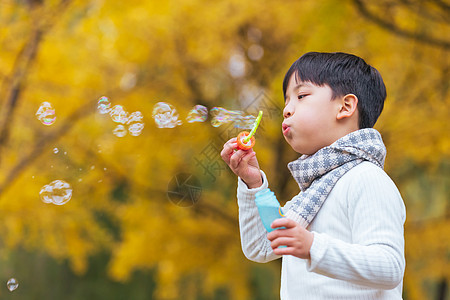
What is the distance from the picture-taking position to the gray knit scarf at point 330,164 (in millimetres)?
1300

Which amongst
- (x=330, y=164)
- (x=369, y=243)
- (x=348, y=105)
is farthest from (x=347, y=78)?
(x=369, y=243)

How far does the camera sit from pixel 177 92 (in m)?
5.68

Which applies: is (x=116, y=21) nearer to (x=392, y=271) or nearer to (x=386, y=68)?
(x=386, y=68)

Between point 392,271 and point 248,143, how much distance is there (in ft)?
1.67

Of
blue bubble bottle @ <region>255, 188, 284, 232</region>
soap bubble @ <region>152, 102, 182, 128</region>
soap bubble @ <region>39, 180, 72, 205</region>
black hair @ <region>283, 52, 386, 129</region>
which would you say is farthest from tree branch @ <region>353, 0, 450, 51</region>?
blue bubble bottle @ <region>255, 188, 284, 232</region>

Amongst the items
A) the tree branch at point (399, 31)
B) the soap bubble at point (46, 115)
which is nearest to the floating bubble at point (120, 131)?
the soap bubble at point (46, 115)

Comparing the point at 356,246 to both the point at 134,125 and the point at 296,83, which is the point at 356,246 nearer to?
the point at 296,83

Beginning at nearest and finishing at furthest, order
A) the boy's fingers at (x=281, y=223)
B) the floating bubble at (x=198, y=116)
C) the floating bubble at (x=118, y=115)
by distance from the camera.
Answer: the boy's fingers at (x=281, y=223) → the floating bubble at (x=198, y=116) → the floating bubble at (x=118, y=115)

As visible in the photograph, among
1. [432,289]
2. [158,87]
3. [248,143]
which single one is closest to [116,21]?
[158,87]

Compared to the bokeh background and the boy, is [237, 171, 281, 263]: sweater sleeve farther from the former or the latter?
the bokeh background

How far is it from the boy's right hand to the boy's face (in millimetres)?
138

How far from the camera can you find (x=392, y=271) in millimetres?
1142

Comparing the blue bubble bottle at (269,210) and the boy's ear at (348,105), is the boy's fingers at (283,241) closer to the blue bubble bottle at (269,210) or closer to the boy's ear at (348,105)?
the blue bubble bottle at (269,210)

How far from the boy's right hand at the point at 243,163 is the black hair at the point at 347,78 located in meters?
0.26
